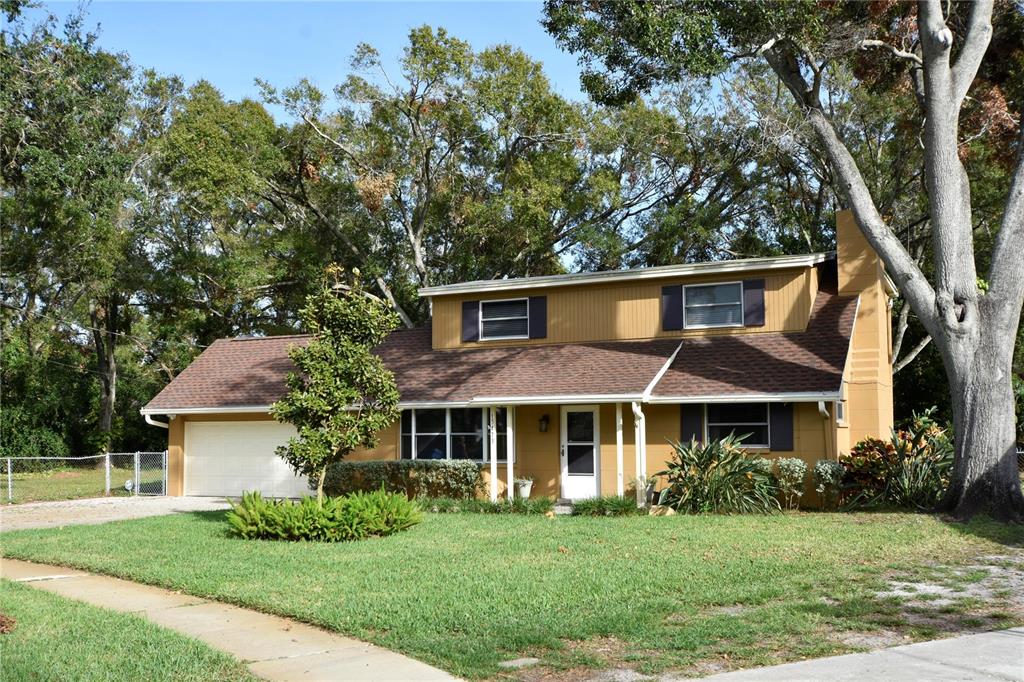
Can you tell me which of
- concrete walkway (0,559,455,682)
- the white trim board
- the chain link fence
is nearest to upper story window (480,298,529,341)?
the white trim board

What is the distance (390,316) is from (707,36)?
7.36 m

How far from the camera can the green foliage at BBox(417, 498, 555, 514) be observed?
17250mm

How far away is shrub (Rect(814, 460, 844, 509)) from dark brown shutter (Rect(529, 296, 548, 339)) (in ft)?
25.0

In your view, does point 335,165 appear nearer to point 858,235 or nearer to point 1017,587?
point 858,235

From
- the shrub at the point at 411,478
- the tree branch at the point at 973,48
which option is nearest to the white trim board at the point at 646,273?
the tree branch at the point at 973,48

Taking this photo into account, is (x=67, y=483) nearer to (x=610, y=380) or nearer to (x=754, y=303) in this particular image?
(x=610, y=380)

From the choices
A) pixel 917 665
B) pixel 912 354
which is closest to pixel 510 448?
pixel 917 665

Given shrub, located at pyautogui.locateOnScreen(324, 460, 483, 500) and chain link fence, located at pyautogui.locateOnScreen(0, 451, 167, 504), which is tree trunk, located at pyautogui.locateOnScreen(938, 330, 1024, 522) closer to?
shrub, located at pyautogui.locateOnScreen(324, 460, 483, 500)

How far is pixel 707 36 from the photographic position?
52.4ft

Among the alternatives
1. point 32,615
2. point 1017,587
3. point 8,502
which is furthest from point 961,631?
point 8,502

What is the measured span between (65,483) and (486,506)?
54.3 feet

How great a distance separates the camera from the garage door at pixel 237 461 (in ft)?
74.2

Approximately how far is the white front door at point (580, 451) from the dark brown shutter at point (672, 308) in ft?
9.54

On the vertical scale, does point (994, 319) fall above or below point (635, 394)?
above
